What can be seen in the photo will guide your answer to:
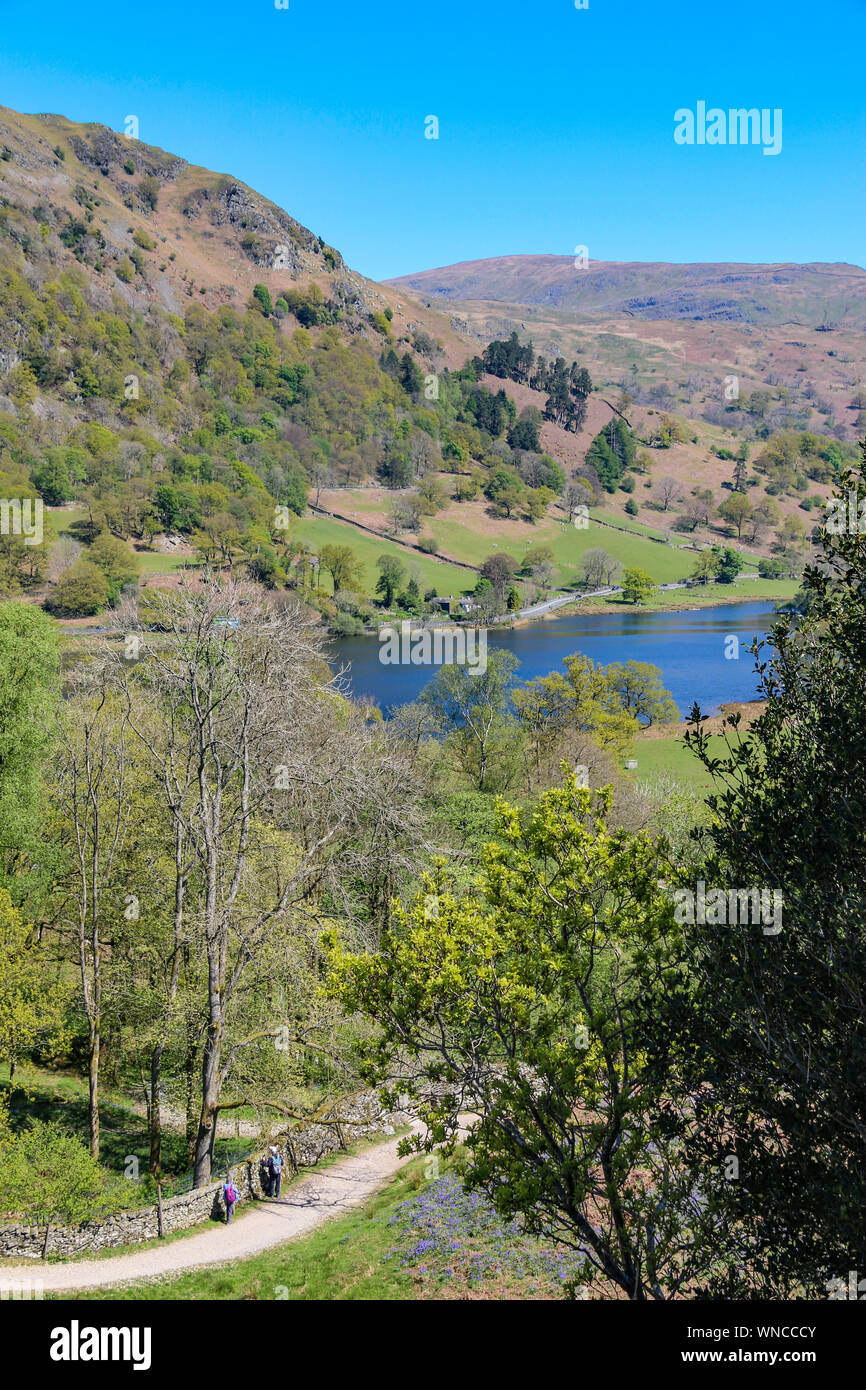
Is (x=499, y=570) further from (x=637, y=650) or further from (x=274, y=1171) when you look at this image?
(x=274, y=1171)

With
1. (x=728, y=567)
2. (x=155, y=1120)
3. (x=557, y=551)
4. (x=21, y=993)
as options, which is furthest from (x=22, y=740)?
(x=728, y=567)

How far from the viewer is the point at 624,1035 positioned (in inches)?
408

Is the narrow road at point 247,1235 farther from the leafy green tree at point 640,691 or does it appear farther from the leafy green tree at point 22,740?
the leafy green tree at point 640,691

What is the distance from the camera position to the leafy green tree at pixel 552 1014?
9930mm

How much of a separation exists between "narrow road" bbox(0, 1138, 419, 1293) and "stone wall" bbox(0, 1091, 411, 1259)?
1.49ft

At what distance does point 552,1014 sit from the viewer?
1084cm

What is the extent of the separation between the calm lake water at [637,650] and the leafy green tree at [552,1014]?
68.8 meters

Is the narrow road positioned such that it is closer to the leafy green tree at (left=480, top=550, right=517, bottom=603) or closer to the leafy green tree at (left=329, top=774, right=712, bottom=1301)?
the leafy green tree at (left=329, top=774, right=712, bottom=1301)

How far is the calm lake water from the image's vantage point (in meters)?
96.8

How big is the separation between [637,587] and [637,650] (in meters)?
47.9

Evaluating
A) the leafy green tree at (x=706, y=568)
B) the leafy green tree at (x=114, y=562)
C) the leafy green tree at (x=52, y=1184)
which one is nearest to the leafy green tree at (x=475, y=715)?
the leafy green tree at (x=52, y=1184)
